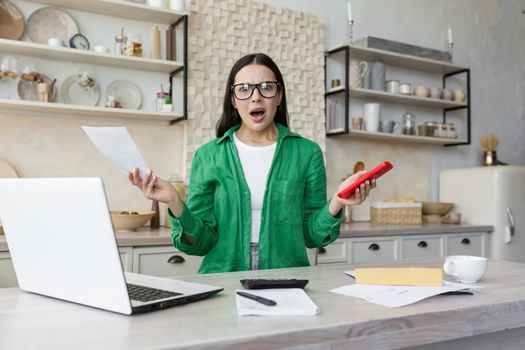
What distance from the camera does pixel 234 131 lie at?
6.49 feet

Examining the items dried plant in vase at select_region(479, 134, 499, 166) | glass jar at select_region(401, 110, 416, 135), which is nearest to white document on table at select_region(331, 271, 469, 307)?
glass jar at select_region(401, 110, 416, 135)

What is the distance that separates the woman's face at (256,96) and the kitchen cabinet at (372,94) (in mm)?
1917

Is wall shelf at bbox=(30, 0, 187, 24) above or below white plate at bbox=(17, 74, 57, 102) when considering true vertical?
above

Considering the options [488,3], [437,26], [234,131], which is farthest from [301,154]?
[488,3]

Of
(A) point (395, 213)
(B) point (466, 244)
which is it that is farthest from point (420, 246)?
(B) point (466, 244)

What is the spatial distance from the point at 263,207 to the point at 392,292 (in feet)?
2.38

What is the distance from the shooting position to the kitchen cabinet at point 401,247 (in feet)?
10.6

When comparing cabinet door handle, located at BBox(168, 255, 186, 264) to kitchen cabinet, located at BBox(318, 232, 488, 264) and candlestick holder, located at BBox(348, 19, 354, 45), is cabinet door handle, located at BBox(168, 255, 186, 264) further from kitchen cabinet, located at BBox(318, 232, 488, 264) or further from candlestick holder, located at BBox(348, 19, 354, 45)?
candlestick holder, located at BBox(348, 19, 354, 45)

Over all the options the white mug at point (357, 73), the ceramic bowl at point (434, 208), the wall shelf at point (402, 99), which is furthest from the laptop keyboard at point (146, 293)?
the ceramic bowl at point (434, 208)

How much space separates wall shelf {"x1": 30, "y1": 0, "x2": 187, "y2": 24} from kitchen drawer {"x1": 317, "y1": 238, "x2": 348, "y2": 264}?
1634 millimetres

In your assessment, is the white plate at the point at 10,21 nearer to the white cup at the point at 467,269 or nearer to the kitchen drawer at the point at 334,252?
the kitchen drawer at the point at 334,252

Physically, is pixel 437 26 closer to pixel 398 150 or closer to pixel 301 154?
pixel 398 150

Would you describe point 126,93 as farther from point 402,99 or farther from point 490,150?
point 490,150

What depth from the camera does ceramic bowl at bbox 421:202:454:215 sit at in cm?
400
